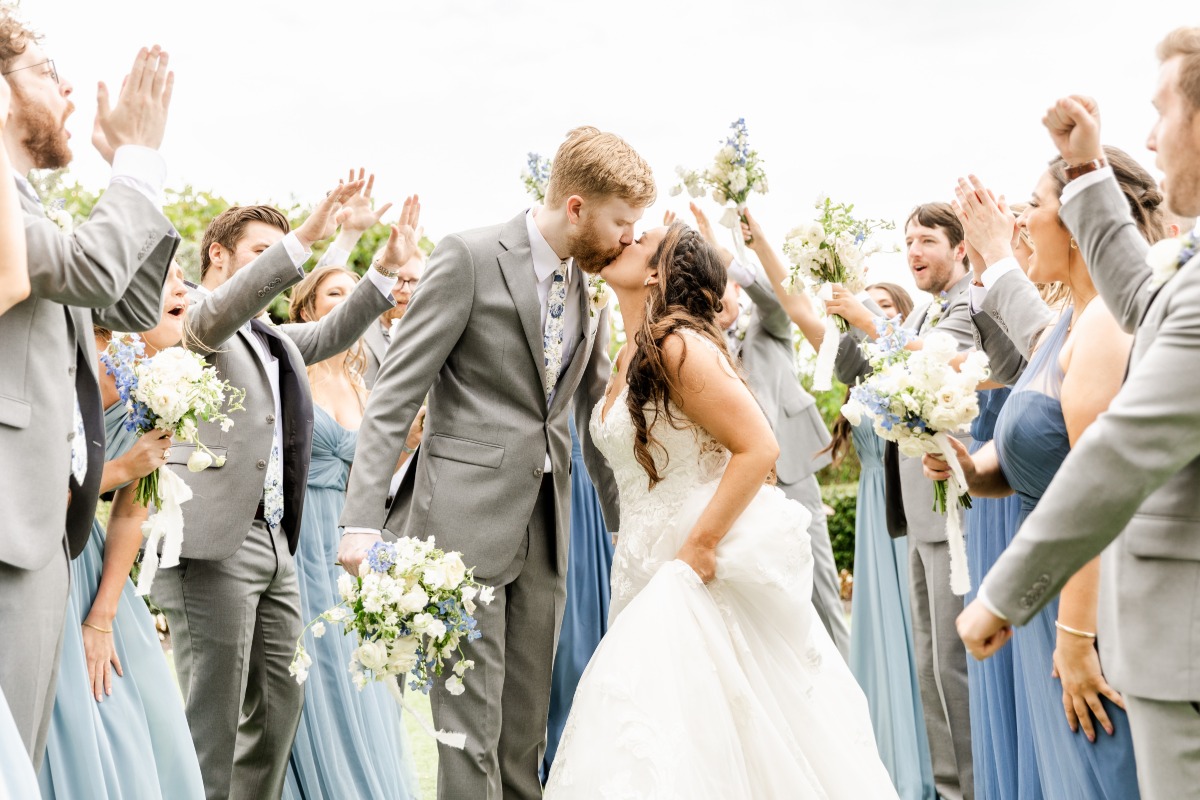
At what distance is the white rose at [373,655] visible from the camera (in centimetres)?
325

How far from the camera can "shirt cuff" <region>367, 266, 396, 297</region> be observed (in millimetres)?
4605

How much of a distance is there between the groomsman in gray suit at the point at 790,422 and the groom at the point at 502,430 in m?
3.18

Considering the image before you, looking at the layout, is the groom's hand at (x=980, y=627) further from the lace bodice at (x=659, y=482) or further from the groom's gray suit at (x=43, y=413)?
the groom's gray suit at (x=43, y=413)

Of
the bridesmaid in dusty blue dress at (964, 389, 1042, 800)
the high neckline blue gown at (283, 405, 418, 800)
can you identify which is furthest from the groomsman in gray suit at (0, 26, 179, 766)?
the bridesmaid in dusty blue dress at (964, 389, 1042, 800)

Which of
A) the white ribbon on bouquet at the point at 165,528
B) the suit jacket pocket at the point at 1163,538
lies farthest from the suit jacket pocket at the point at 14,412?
the suit jacket pocket at the point at 1163,538

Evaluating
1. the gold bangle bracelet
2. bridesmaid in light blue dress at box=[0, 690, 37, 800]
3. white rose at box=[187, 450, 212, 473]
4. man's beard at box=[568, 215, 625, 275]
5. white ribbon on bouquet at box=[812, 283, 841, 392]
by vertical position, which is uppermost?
man's beard at box=[568, 215, 625, 275]

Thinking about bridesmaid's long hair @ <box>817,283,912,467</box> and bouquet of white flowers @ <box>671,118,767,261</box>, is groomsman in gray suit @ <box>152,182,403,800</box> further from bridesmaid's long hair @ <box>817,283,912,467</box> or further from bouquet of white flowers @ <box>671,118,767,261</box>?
bridesmaid's long hair @ <box>817,283,912,467</box>

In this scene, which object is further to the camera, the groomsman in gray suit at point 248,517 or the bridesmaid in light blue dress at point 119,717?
the groomsman in gray suit at point 248,517

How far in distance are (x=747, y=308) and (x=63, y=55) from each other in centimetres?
537

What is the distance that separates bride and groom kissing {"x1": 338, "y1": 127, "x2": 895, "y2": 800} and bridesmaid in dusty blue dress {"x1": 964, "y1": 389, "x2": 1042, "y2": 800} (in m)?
0.50

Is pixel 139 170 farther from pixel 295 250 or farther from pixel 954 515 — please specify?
pixel 954 515

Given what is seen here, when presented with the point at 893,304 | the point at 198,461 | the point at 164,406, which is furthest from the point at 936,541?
the point at 164,406

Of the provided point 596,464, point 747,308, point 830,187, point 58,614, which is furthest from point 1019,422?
point 747,308

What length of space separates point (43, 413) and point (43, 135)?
0.74 metres
